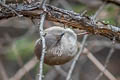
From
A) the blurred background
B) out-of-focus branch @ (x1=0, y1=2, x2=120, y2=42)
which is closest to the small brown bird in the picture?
out-of-focus branch @ (x1=0, y1=2, x2=120, y2=42)

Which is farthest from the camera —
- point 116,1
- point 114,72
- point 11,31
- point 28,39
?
point 114,72

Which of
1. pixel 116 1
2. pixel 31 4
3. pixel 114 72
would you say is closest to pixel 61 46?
pixel 31 4

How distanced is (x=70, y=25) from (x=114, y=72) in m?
2.77

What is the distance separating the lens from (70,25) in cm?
145

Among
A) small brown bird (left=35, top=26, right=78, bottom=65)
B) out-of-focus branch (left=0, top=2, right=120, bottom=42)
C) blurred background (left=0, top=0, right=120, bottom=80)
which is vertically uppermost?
out-of-focus branch (left=0, top=2, right=120, bottom=42)

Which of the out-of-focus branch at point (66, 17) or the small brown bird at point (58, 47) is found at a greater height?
the out-of-focus branch at point (66, 17)

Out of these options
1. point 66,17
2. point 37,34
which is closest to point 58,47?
point 66,17

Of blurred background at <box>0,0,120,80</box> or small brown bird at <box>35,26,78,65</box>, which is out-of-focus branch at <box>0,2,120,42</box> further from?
blurred background at <box>0,0,120,80</box>

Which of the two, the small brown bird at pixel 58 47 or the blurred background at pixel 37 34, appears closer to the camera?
the small brown bird at pixel 58 47

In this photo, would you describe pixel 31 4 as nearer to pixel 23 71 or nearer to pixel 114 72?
pixel 23 71

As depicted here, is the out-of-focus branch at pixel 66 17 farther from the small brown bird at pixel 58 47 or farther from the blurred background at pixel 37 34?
the blurred background at pixel 37 34

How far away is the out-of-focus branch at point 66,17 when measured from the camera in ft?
4.52

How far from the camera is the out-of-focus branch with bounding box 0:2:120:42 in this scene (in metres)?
1.38

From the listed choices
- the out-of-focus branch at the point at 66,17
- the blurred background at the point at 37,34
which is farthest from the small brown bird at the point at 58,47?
the blurred background at the point at 37,34
